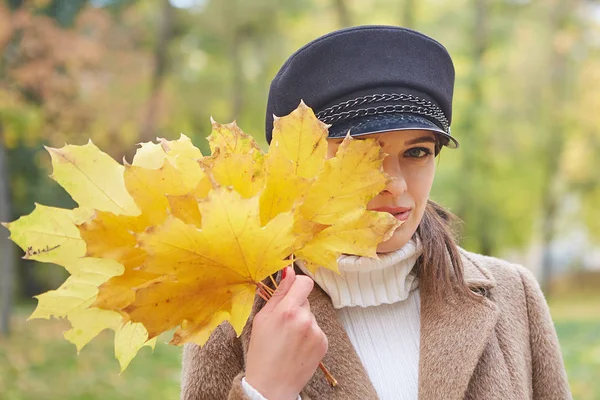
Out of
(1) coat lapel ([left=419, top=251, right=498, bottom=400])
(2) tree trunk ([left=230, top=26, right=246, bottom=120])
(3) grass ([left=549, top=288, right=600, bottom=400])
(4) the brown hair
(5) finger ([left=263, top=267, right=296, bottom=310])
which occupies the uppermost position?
(5) finger ([left=263, top=267, right=296, bottom=310])

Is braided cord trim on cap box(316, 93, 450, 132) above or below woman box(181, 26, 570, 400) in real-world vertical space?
above

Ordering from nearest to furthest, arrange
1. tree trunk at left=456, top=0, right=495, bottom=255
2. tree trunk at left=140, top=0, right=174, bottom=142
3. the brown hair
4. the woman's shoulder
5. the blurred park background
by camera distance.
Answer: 1. the brown hair
2. the woman's shoulder
3. the blurred park background
4. tree trunk at left=140, top=0, right=174, bottom=142
5. tree trunk at left=456, top=0, right=495, bottom=255

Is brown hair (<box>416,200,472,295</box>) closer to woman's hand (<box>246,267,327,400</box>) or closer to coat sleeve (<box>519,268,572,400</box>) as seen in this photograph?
coat sleeve (<box>519,268,572,400</box>)

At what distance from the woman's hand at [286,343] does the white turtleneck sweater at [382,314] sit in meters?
0.40

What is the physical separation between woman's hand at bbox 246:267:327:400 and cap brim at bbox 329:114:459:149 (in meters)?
0.33

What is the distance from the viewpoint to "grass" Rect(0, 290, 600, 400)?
5867 mm

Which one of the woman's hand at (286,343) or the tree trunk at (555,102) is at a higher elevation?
the woman's hand at (286,343)

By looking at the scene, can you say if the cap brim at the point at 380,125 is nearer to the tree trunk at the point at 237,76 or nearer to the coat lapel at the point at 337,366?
the coat lapel at the point at 337,366

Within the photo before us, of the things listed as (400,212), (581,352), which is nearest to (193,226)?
(400,212)

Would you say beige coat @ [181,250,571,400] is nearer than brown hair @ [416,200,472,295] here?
Yes

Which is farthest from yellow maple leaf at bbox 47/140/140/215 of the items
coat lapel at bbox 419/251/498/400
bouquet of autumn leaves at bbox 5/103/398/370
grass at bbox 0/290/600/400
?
grass at bbox 0/290/600/400

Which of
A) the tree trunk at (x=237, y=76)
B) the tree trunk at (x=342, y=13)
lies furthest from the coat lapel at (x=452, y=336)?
the tree trunk at (x=342, y=13)

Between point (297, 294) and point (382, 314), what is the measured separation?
0.56 meters

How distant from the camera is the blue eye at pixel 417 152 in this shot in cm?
139
